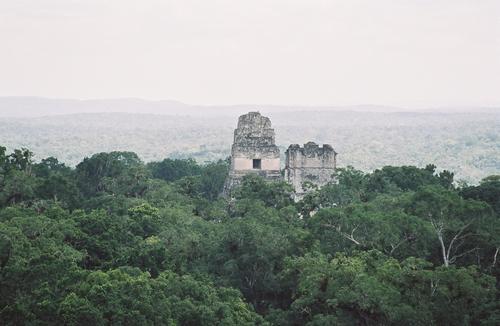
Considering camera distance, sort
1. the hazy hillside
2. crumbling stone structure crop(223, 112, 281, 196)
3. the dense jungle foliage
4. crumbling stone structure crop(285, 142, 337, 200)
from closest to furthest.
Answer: the dense jungle foliage < crumbling stone structure crop(223, 112, 281, 196) < crumbling stone structure crop(285, 142, 337, 200) < the hazy hillside

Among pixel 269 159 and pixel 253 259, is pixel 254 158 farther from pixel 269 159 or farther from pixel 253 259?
pixel 253 259

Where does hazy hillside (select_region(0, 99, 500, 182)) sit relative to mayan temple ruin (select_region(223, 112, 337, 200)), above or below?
below

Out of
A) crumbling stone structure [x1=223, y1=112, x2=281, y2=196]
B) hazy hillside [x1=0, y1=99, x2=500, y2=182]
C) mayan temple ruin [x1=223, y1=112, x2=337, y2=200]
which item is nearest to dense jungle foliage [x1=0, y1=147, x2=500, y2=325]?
crumbling stone structure [x1=223, y1=112, x2=281, y2=196]

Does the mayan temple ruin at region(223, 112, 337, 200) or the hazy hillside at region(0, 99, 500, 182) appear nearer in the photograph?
the mayan temple ruin at region(223, 112, 337, 200)

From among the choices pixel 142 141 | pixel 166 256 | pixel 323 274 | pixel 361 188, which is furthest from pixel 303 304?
pixel 142 141

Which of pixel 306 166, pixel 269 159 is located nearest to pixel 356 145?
pixel 306 166

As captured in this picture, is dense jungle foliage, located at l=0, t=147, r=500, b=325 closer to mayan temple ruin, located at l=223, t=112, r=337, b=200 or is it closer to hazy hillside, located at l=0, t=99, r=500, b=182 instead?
mayan temple ruin, located at l=223, t=112, r=337, b=200

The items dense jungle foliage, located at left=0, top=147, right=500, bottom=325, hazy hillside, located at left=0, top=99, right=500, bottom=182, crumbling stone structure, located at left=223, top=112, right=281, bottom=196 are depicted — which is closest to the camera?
dense jungle foliage, located at left=0, top=147, right=500, bottom=325

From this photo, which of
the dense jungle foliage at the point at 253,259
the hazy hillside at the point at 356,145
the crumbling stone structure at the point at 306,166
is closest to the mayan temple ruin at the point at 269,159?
the crumbling stone structure at the point at 306,166
